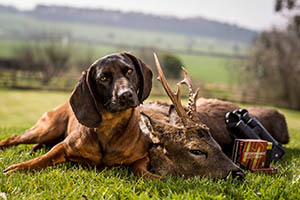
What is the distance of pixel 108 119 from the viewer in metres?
3.78

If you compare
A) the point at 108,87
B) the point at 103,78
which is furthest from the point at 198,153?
the point at 103,78

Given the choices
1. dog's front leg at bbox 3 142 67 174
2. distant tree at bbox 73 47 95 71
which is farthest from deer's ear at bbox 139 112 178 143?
distant tree at bbox 73 47 95 71

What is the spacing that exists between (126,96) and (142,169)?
40.2 inches

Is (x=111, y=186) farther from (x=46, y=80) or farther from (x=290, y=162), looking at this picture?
(x=46, y=80)

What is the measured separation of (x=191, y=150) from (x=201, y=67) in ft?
160

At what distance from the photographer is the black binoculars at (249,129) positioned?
4827 mm

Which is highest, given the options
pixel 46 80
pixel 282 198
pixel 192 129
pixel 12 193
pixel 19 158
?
pixel 192 129

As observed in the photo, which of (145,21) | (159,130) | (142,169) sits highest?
(159,130)

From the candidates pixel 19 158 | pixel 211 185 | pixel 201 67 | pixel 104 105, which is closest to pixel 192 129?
pixel 211 185

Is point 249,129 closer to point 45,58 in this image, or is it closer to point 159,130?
point 159,130

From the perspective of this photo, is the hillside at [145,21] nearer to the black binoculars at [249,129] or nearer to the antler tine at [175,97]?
the black binoculars at [249,129]

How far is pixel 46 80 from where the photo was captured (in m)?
37.5

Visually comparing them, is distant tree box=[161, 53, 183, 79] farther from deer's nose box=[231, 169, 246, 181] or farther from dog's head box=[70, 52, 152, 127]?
deer's nose box=[231, 169, 246, 181]

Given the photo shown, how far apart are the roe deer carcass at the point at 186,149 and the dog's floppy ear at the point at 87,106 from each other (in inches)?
34.0
